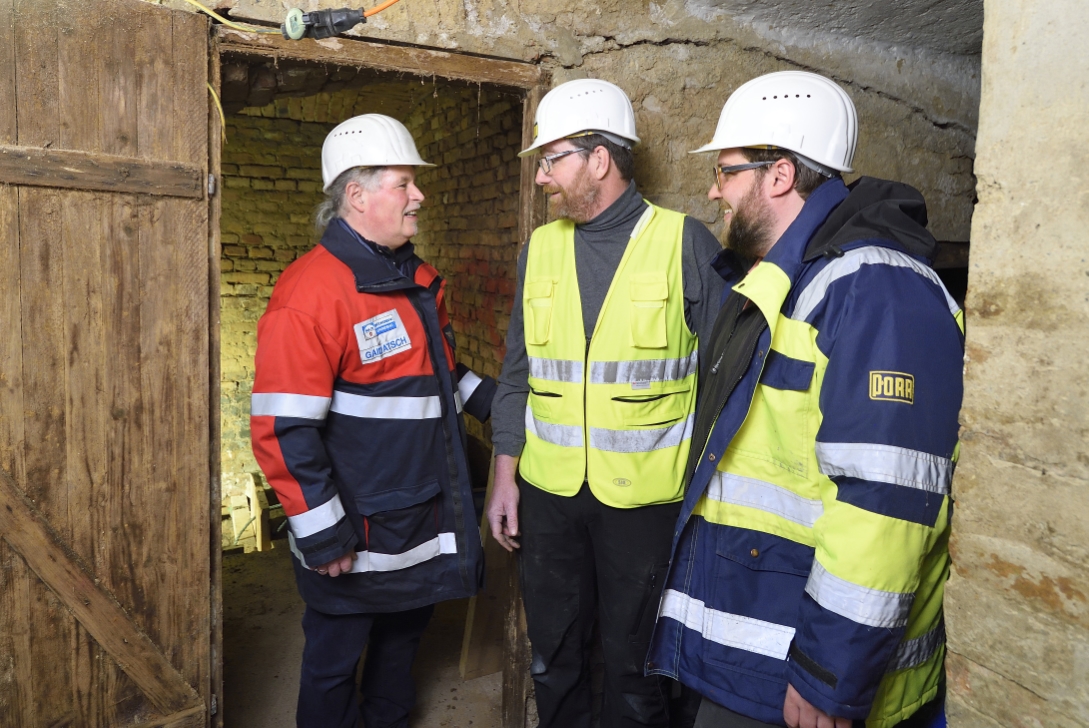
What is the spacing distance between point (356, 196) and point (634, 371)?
1116mm

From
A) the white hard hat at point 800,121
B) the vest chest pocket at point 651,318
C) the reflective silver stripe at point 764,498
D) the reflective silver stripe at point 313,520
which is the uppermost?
the white hard hat at point 800,121

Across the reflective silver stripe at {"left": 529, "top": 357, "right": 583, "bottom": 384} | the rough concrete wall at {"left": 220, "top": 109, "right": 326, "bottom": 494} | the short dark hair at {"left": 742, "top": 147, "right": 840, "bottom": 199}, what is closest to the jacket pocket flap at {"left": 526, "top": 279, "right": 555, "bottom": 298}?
the reflective silver stripe at {"left": 529, "top": 357, "right": 583, "bottom": 384}

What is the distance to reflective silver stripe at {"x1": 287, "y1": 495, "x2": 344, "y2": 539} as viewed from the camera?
217cm

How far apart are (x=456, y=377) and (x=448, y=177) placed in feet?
9.37

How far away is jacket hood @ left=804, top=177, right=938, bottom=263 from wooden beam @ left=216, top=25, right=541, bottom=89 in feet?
4.59

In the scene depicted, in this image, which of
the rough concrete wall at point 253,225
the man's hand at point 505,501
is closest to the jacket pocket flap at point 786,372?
the man's hand at point 505,501

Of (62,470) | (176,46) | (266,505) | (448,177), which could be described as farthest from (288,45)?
(266,505)

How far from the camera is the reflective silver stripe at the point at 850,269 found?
149 centimetres

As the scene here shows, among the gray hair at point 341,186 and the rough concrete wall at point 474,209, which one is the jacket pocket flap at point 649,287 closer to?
the gray hair at point 341,186

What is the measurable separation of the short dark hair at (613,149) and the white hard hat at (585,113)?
0.02 m

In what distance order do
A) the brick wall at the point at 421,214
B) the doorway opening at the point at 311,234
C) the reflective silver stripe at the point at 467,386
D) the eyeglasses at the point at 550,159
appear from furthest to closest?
the brick wall at the point at 421,214
the reflective silver stripe at the point at 467,386
the doorway opening at the point at 311,234
the eyeglasses at the point at 550,159

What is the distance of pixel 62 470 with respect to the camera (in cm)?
218

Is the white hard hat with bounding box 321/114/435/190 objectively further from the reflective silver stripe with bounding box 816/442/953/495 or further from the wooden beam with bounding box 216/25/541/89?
the reflective silver stripe with bounding box 816/442/953/495

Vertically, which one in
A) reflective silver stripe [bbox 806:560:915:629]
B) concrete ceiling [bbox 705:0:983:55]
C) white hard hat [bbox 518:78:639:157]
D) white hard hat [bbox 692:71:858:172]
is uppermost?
concrete ceiling [bbox 705:0:983:55]
